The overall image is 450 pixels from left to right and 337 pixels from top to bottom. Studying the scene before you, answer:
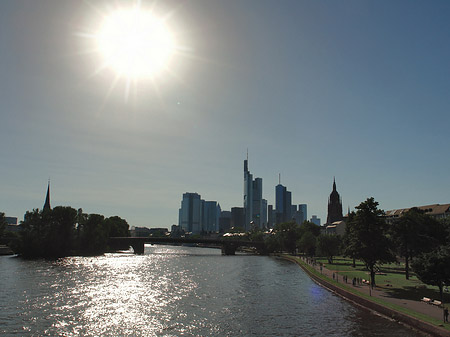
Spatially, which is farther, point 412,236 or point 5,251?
point 5,251

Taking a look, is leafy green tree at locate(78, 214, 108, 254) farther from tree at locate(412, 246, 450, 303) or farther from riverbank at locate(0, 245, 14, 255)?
tree at locate(412, 246, 450, 303)

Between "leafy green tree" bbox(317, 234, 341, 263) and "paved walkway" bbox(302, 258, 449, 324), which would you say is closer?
"paved walkway" bbox(302, 258, 449, 324)

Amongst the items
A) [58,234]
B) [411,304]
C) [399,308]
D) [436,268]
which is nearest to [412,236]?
[411,304]

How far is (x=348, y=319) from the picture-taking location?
4859cm

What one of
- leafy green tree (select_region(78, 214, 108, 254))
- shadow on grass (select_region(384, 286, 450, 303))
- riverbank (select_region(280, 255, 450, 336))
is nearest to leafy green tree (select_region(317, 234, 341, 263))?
riverbank (select_region(280, 255, 450, 336))

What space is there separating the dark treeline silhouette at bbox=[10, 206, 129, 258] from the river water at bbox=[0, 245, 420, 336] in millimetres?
69342

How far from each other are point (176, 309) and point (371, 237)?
124ft

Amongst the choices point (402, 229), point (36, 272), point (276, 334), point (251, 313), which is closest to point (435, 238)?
point (402, 229)

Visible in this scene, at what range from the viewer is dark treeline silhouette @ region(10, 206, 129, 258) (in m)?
150

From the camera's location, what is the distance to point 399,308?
47.0 meters

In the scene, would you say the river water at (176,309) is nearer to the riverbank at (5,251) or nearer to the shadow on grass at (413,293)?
the shadow on grass at (413,293)

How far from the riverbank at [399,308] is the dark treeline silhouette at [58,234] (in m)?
123

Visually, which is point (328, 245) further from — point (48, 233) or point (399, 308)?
Answer: point (48, 233)

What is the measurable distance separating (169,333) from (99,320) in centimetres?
1116
